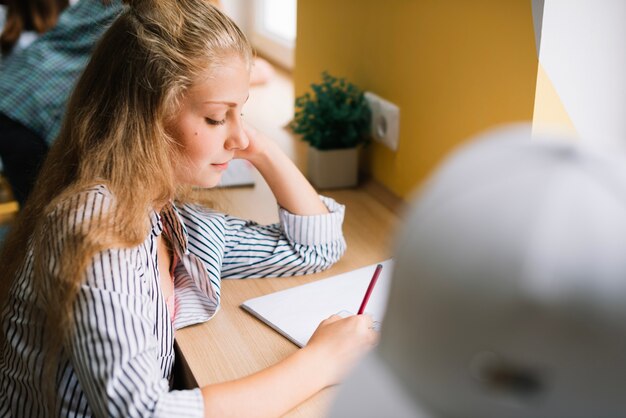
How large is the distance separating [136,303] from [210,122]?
11.2 inches

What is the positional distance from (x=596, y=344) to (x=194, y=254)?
2.73 ft

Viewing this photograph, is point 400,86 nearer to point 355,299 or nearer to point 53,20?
point 355,299

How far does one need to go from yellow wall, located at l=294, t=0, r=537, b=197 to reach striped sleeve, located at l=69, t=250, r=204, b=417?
2.13 ft

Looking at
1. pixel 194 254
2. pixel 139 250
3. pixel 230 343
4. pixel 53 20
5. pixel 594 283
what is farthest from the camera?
pixel 53 20

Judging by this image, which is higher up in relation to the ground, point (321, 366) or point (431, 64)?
point (431, 64)

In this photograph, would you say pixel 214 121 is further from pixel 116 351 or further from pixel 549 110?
pixel 549 110

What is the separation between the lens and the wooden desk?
0.90m

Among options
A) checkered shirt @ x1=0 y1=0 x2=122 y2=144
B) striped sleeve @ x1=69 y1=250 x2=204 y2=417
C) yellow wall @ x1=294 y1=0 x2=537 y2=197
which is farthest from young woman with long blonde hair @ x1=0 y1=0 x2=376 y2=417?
checkered shirt @ x1=0 y1=0 x2=122 y2=144

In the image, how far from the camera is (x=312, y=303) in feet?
3.44

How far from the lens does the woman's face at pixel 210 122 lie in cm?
94

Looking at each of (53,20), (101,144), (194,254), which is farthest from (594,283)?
(53,20)

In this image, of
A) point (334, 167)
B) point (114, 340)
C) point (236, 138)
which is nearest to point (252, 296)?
point (236, 138)

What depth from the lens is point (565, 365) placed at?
31 centimetres

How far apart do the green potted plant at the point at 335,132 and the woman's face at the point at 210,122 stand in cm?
52
